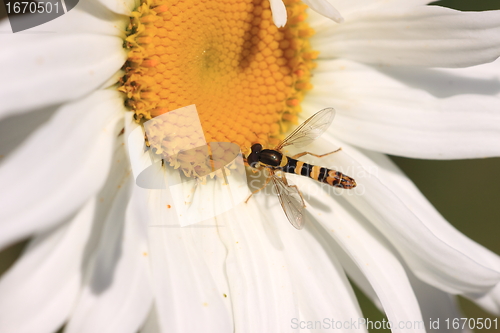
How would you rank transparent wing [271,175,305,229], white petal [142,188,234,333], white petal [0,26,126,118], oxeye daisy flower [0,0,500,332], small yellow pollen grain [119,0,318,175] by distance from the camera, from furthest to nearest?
transparent wing [271,175,305,229]
small yellow pollen grain [119,0,318,175]
white petal [142,188,234,333]
oxeye daisy flower [0,0,500,332]
white petal [0,26,126,118]

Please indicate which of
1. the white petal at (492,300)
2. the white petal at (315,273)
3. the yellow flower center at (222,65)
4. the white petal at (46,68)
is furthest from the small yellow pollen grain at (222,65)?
the white petal at (492,300)

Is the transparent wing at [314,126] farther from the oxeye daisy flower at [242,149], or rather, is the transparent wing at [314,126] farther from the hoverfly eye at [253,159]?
the hoverfly eye at [253,159]

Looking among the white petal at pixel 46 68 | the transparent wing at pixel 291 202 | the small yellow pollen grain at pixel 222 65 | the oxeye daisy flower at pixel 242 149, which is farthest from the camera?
the transparent wing at pixel 291 202

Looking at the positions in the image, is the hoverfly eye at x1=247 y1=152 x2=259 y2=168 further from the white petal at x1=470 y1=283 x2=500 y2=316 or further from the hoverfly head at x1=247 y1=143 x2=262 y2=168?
the white petal at x1=470 y1=283 x2=500 y2=316

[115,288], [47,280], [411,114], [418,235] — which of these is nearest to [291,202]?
[418,235]

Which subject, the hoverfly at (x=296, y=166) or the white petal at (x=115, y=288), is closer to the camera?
the white petal at (x=115, y=288)

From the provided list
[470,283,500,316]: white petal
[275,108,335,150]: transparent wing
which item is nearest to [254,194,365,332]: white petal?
[275,108,335,150]: transparent wing
